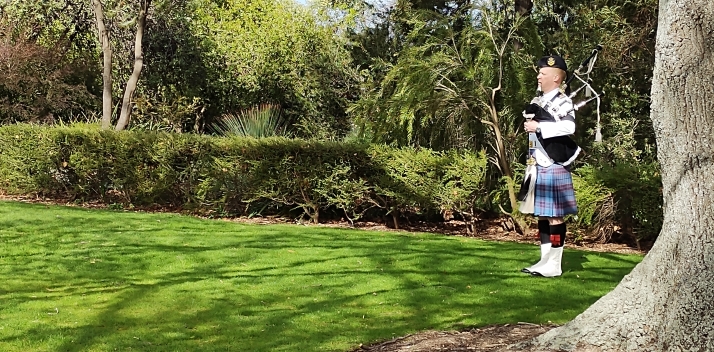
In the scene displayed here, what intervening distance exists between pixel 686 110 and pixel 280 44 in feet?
59.5

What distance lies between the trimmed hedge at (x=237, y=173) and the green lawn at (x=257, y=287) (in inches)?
46.0

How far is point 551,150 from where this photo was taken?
629cm

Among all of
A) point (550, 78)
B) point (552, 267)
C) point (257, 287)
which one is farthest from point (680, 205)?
point (257, 287)

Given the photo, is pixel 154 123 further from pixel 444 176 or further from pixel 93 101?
pixel 444 176

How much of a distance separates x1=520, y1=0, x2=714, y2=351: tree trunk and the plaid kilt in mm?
2763

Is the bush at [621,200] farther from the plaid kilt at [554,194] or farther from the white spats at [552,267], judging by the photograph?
the plaid kilt at [554,194]

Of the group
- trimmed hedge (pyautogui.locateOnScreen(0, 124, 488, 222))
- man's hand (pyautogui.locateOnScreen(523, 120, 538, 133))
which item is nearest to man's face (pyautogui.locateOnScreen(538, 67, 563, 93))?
man's hand (pyautogui.locateOnScreen(523, 120, 538, 133))

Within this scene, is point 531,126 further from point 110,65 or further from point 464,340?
point 110,65

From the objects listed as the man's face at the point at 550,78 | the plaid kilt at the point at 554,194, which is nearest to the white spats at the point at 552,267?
the plaid kilt at the point at 554,194

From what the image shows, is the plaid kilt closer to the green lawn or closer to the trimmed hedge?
the green lawn

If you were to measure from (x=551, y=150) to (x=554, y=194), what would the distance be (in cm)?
38

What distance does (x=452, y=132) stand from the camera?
11.3m

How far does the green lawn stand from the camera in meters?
4.73

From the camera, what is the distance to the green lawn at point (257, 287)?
473 centimetres
